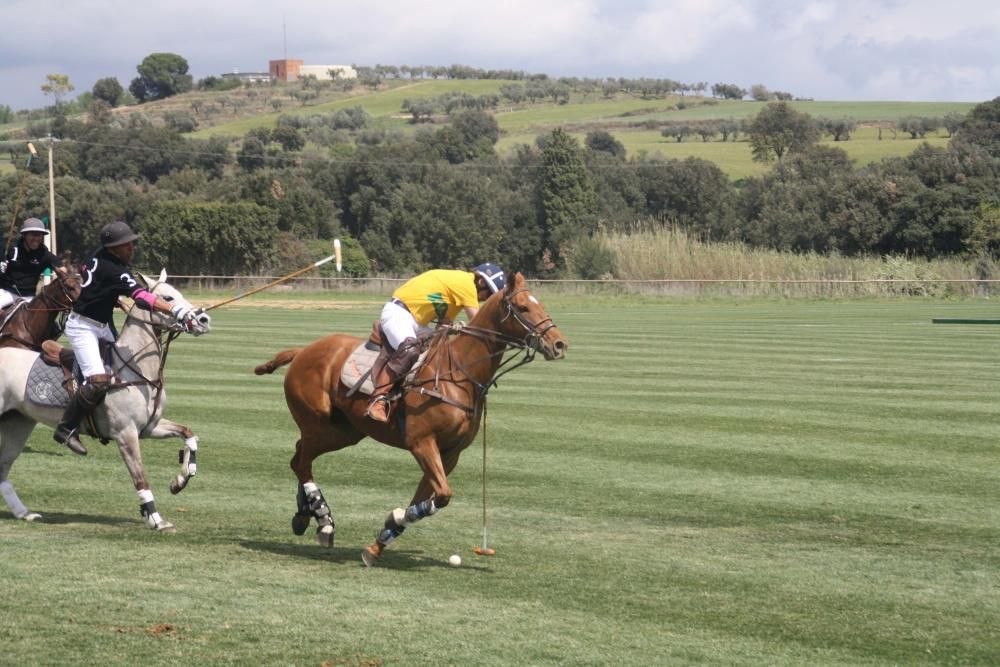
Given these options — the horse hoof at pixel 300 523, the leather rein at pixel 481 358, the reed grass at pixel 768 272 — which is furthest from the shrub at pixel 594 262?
the leather rein at pixel 481 358

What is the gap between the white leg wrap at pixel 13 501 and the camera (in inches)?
490

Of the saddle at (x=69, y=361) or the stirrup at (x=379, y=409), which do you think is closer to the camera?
the stirrup at (x=379, y=409)

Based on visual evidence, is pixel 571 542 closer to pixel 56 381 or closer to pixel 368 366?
pixel 368 366

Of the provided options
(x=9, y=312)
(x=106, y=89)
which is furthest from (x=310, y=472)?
(x=106, y=89)

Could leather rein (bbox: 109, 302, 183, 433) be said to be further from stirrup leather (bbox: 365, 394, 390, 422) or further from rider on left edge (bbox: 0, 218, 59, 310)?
rider on left edge (bbox: 0, 218, 59, 310)

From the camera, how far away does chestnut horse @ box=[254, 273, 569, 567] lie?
10.7 m

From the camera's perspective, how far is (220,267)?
75.6m

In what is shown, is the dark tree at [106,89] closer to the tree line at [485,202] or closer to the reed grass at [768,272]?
the tree line at [485,202]

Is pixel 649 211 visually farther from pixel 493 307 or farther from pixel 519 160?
pixel 493 307

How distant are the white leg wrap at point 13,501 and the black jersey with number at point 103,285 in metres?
1.77

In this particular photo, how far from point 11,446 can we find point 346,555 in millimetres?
3517

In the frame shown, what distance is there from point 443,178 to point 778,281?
130 feet

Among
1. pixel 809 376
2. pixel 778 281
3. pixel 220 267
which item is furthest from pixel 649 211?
pixel 809 376

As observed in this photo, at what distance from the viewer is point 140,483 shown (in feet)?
39.0
